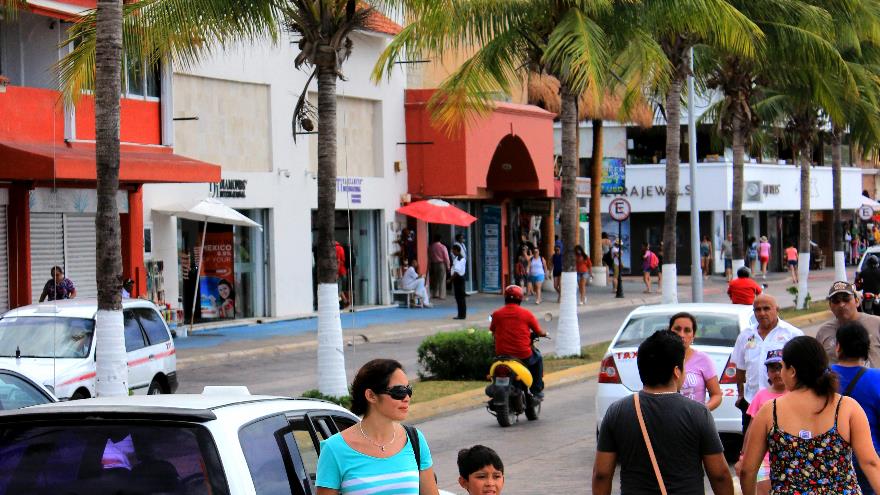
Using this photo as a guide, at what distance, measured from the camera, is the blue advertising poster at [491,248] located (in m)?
43.0

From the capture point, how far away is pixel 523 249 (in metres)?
40.3

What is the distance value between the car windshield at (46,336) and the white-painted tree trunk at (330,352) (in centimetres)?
286

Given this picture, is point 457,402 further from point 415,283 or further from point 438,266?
point 438,266

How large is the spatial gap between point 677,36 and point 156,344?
13.5 meters

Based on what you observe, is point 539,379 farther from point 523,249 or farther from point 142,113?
point 523,249

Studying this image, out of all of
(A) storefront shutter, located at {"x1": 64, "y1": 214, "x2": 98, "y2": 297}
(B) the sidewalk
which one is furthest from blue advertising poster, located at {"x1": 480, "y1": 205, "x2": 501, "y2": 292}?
(A) storefront shutter, located at {"x1": 64, "y1": 214, "x2": 98, "y2": 297}

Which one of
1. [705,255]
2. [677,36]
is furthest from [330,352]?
[705,255]

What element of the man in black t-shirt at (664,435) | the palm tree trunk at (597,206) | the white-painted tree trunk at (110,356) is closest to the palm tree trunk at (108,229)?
the white-painted tree trunk at (110,356)

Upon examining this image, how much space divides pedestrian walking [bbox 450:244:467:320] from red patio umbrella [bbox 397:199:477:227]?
1.79m

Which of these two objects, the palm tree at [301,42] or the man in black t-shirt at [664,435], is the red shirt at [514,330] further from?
the man in black t-shirt at [664,435]

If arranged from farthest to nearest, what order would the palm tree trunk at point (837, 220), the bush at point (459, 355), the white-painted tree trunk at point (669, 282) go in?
the palm tree trunk at point (837, 220) → the white-painted tree trunk at point (669, 282) → the bush at point (459, 355)

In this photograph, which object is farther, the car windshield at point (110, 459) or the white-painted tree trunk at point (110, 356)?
the white-painted tree trunk at point (110, 356)

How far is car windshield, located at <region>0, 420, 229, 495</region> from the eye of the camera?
5285 mm

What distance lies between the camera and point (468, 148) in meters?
37.8
